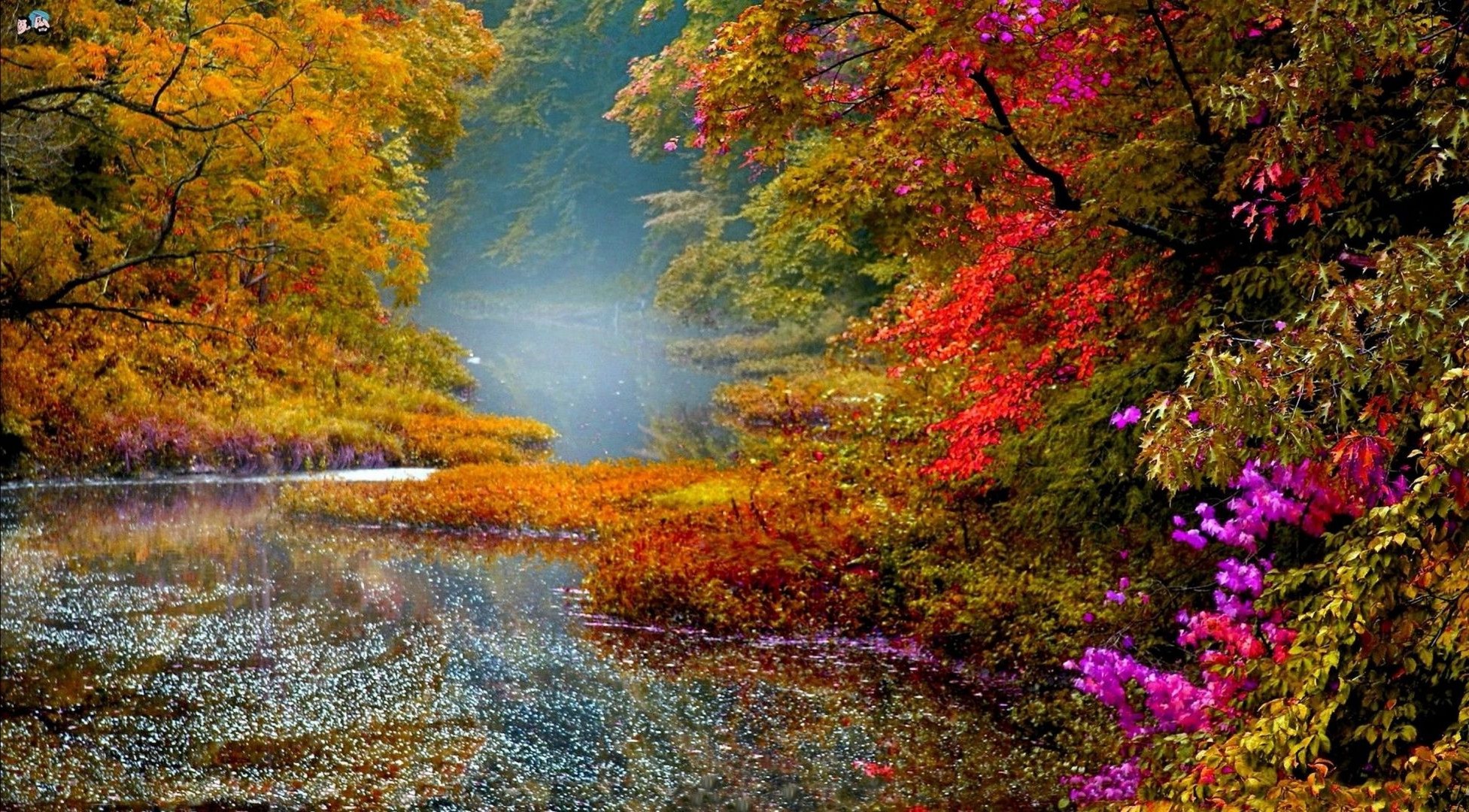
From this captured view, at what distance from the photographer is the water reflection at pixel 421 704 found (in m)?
7.12

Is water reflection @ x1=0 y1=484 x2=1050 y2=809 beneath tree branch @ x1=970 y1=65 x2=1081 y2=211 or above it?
beneath

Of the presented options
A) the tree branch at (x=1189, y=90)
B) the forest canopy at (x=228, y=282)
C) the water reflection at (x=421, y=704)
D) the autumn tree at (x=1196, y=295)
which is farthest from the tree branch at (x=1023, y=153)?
the forest canopy at (x=228, y=282)

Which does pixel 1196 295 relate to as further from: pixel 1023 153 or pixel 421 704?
pixel 421 704

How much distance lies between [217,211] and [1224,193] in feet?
68.3

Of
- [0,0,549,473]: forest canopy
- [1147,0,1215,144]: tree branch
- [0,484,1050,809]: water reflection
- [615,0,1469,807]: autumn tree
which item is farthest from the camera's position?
[0,0,549,473]: forest canopy

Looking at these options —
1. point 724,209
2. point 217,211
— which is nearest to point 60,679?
point 217,211

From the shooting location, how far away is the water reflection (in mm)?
7121

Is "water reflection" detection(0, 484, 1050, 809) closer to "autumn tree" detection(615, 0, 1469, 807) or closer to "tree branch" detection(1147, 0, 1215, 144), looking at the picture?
"autumn tree" detection(615, 0, 1469, 807)

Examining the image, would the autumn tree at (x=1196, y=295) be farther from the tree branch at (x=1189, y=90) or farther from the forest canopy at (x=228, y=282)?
the forest canopy at (x=228, y=282)

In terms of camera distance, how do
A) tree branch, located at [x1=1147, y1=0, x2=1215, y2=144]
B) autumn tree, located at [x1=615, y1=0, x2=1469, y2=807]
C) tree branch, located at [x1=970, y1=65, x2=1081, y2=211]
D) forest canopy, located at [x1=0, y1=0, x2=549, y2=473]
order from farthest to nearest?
forest canopy, located at [x1=0, y1=0, x2=549, y2=473], tree branch, located at [x1=970, y1=65, x2=1081, y2=211], tree branch, located at [x1=1147, y1=0, x2=1215, y2=144], autumn tree, located at [x1=615, y1=0, x2=1469, y2=807]

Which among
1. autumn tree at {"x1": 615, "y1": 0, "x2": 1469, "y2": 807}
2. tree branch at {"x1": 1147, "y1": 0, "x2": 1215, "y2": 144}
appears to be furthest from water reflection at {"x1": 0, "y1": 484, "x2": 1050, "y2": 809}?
tree branch at {"x1": 1147, "y1": 0, "x2": 1215, "y2": 144}

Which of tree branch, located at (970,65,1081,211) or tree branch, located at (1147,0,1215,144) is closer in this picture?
tree branch, located at (1147,0,1215,144)

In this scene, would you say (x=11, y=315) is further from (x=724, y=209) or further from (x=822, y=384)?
(x=724, y=209)

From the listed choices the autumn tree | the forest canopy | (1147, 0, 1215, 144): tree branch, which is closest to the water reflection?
the autumn tree
